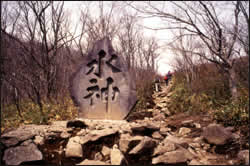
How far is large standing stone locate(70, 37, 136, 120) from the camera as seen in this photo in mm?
4457

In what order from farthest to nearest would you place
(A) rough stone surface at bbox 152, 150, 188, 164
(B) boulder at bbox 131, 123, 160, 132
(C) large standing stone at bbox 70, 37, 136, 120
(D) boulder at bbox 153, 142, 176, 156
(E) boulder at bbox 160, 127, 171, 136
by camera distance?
(C) large standing stone at bbox 70, 37, 136, 120 → (E) boulder at bbox 160, 127, 171, 136 → (B) boulder at bbox 131, 123, 160, 132 → (D) boulder at bbox 153, 142, 176, 156 → (A) rough stone surface at bbox 152, 150, 188, 164

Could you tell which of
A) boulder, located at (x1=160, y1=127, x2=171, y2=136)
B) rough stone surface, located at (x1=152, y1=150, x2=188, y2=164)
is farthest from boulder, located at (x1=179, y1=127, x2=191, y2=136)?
rough stone surface, located at (x1=152, y1=150, x2=188, y2=164)

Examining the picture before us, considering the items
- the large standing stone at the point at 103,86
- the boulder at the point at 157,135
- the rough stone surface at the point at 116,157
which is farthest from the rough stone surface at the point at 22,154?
the boulder at the point at 157,135

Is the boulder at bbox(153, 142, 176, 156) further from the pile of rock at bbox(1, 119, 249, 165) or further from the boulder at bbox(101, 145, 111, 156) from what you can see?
the boulder at bbox(101, 145, 111, 156)

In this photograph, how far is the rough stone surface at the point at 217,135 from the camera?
3.05 metres

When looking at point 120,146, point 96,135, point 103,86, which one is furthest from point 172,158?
point 103,86

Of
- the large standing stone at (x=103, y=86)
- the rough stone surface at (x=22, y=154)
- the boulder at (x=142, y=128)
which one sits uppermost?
the large standing stone at (x=103, y=86)

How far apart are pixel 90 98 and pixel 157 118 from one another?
2.73 m

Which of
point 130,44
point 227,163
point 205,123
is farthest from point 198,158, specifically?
point 130,44

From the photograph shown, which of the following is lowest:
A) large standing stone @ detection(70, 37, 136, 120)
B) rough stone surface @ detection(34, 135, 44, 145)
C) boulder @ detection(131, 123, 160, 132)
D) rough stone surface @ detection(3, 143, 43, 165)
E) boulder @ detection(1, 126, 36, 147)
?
rough stone surface @ detection(3, 143, 43, 165)

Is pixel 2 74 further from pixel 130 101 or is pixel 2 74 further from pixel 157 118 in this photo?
pixel 157 118

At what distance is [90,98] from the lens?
476 cm

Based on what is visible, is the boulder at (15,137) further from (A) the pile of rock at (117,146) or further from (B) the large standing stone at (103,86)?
(B) the large standing stone at (103,86)

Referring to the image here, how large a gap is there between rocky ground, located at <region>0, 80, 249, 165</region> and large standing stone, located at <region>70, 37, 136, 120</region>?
19.5 inches
